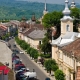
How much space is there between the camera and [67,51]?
46.8 meters

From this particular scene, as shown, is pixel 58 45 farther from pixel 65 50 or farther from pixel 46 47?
pixel 46 47

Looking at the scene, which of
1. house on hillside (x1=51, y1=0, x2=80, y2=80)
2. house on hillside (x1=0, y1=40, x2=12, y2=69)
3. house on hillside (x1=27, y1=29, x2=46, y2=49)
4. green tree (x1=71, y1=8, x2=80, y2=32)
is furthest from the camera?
house on hillside (x1=27, y1=29, x2=46, y2=49)

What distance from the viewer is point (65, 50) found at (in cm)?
4803

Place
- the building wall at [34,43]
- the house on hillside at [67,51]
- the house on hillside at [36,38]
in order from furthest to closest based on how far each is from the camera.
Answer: the building wall at [34,43], the house on hillside at [36,38], the house on hillside at [67,51]

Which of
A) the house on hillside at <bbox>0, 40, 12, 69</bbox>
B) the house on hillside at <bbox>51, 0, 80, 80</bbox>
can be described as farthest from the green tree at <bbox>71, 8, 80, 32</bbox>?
the house on hillside at <bbox>0, 40, 12, 69</bbox>

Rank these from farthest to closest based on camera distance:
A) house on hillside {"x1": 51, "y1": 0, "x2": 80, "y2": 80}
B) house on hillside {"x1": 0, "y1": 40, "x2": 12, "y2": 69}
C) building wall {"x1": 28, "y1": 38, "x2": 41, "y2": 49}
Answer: building wall {"x1": 28, "y1": 38, "x2": 41, "y2": 49} < house on hillside {"x1": 51, "y1": 0, "x2": 80, "y2": 80} < house on hillside {"x1": 0, "y1": 40, "x2": 12, "y2": 69}

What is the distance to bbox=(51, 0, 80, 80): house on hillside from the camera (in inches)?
1699

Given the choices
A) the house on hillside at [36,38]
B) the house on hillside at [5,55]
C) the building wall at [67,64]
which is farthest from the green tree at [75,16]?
the house on hillside at [5,55]

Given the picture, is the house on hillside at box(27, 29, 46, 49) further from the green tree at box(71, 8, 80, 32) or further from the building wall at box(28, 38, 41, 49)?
the green tree at box(71, 8, 80, 32)

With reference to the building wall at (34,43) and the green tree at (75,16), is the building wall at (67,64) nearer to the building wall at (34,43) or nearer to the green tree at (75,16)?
the green tree at (75,16)

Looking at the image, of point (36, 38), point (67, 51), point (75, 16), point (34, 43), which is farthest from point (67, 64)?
point (34, 43)

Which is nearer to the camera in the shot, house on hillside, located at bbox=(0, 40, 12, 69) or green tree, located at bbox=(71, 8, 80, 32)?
house on hillside, located at bbox=(0, 40, 12, 69)

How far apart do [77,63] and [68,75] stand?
3.05 metres

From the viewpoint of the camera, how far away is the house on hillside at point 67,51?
43.2 m
